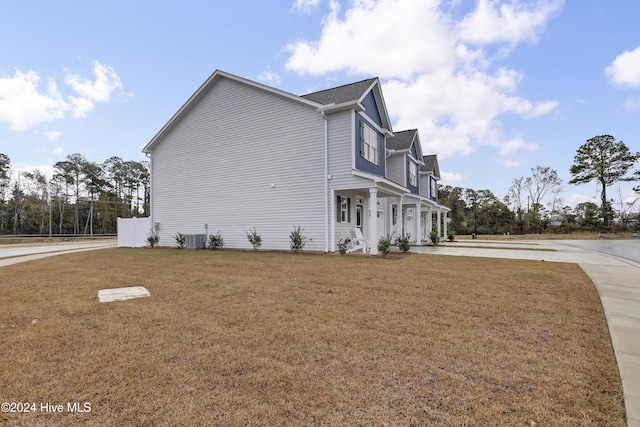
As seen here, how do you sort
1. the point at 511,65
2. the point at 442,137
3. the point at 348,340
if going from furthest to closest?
the point at 442,137 → the point at 511,65 → the point at 348,340

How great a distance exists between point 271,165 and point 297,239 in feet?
12.5

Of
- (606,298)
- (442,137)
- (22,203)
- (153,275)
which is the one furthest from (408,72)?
(22,203)

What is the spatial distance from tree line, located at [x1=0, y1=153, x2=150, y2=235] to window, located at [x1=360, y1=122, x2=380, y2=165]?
4265 centimetres

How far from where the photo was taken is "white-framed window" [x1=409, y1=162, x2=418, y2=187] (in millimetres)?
20909

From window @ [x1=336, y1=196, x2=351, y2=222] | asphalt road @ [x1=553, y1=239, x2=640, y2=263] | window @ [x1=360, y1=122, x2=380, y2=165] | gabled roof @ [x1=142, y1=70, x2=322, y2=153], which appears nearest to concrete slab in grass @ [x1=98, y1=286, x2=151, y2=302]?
window @ [x1=336, y1=196, x2=351, y2=222]

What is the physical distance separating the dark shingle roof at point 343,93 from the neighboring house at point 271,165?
5cm

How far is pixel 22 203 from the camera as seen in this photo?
45812mm

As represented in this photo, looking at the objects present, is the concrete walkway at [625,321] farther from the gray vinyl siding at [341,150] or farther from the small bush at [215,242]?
the small bush at [215,242]

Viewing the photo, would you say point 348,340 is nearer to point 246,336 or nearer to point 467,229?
point 246,336

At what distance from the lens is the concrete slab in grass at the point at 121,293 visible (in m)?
5.19

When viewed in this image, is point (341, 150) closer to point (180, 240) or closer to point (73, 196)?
point (180, 240)

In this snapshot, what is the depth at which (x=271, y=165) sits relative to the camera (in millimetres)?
14492

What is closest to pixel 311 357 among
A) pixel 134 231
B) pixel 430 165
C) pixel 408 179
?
pixel 408 179

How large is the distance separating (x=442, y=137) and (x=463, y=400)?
89.2 feet
